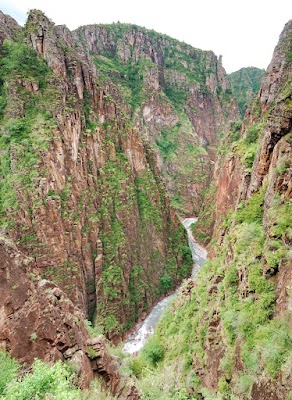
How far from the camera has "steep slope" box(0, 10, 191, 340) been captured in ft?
120

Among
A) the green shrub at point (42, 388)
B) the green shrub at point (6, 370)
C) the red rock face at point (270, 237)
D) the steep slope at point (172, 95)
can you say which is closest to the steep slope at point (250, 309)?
the red rock face at point (270, 237)

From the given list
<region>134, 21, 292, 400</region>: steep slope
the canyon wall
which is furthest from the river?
the canyon wall

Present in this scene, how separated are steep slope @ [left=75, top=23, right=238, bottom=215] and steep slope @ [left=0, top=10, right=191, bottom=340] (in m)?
41.5

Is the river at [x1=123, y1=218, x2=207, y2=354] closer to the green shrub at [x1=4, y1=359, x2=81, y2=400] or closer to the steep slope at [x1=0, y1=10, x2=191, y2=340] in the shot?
the steep slope at [x1=0, y1=10, x2=191, y2=340]

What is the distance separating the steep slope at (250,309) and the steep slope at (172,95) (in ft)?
230

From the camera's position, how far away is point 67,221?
3909 cm

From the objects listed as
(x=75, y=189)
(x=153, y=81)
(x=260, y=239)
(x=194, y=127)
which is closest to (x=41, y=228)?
(x=75, y=189)

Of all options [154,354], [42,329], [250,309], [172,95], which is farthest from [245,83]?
[42,329]

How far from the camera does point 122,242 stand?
46.4 m

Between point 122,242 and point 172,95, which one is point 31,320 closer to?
point 122,242

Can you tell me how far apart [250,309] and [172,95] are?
118966 mm

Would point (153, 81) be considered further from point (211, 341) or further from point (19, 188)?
point (211, 341)

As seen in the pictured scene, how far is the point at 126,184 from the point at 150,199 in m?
7.44

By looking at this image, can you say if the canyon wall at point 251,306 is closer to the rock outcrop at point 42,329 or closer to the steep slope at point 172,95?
the rock outcrop at point 42,329
